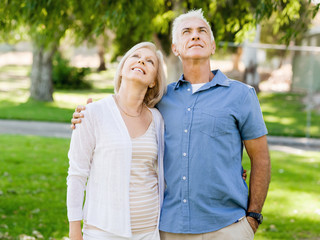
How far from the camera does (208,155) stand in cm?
266

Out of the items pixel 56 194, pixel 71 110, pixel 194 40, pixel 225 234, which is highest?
pixel 194 40

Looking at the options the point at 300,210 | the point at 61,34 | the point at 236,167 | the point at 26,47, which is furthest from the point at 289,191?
the point at 26,47

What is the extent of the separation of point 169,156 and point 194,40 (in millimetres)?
744

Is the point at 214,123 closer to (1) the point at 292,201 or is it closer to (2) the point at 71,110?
(1) the point at 292,201

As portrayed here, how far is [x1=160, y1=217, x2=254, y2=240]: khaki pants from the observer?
2633mm

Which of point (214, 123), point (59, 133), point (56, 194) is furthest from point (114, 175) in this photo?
point (59, 133)

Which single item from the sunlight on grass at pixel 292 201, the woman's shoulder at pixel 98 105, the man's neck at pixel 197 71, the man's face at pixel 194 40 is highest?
the man's face at pixel 194 40

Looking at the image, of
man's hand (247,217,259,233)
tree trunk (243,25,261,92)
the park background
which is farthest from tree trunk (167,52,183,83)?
tree trunk (243,25,261,92)

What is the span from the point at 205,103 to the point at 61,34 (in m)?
4.00

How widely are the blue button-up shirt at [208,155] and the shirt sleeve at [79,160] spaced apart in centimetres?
48

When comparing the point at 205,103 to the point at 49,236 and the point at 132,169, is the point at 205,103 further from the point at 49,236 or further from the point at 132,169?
the point at 49,236

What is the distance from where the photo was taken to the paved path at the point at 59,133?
478 inches

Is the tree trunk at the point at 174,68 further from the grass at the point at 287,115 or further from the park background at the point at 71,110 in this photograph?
the grass at the point at 287,115

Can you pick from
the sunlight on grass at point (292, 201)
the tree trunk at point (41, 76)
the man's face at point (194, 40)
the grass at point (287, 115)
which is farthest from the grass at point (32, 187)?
the tree trunk at point (41, 76)
